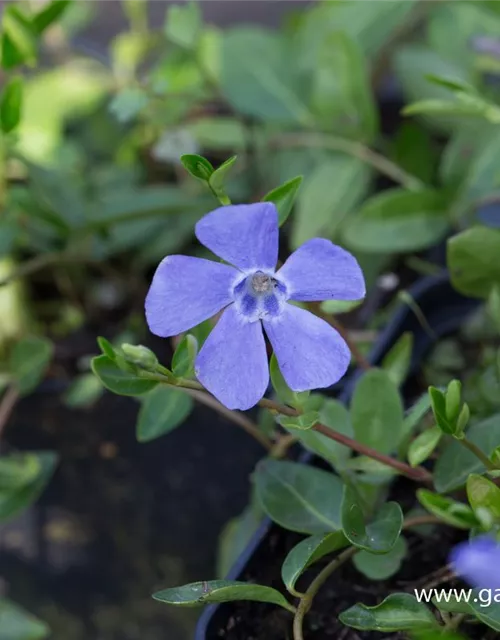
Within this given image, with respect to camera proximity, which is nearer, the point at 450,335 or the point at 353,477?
the point at 353,477

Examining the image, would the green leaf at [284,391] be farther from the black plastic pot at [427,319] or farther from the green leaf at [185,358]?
the black plastic pot at [427,319]

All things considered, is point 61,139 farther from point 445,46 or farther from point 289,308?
point 289,308

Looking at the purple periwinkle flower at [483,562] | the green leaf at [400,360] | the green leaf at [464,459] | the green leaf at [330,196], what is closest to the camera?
the purple periwinkle flower at [483,562]

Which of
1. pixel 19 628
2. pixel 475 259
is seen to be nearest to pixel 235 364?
pixel 475 259

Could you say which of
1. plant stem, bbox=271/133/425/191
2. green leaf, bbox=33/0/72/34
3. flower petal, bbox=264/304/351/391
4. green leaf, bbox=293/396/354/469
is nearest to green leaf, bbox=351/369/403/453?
green leaf, bbox=293/396/354/469

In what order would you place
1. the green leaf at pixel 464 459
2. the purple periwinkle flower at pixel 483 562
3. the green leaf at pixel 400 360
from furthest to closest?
the green leaf at pixel 400 360 < the green leaf at pixel 464 459 < the purple periwinkle flower at pixel 483 562

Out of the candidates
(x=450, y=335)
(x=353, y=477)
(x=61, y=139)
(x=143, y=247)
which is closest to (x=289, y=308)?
(x=353, y=477)

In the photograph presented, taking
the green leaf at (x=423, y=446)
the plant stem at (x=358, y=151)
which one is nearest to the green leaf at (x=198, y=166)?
the green leaf at (x=423, y=446)

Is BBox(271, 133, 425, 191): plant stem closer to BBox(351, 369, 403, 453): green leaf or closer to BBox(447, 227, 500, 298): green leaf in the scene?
BBox(447, 227, 500, 298): green leaf
